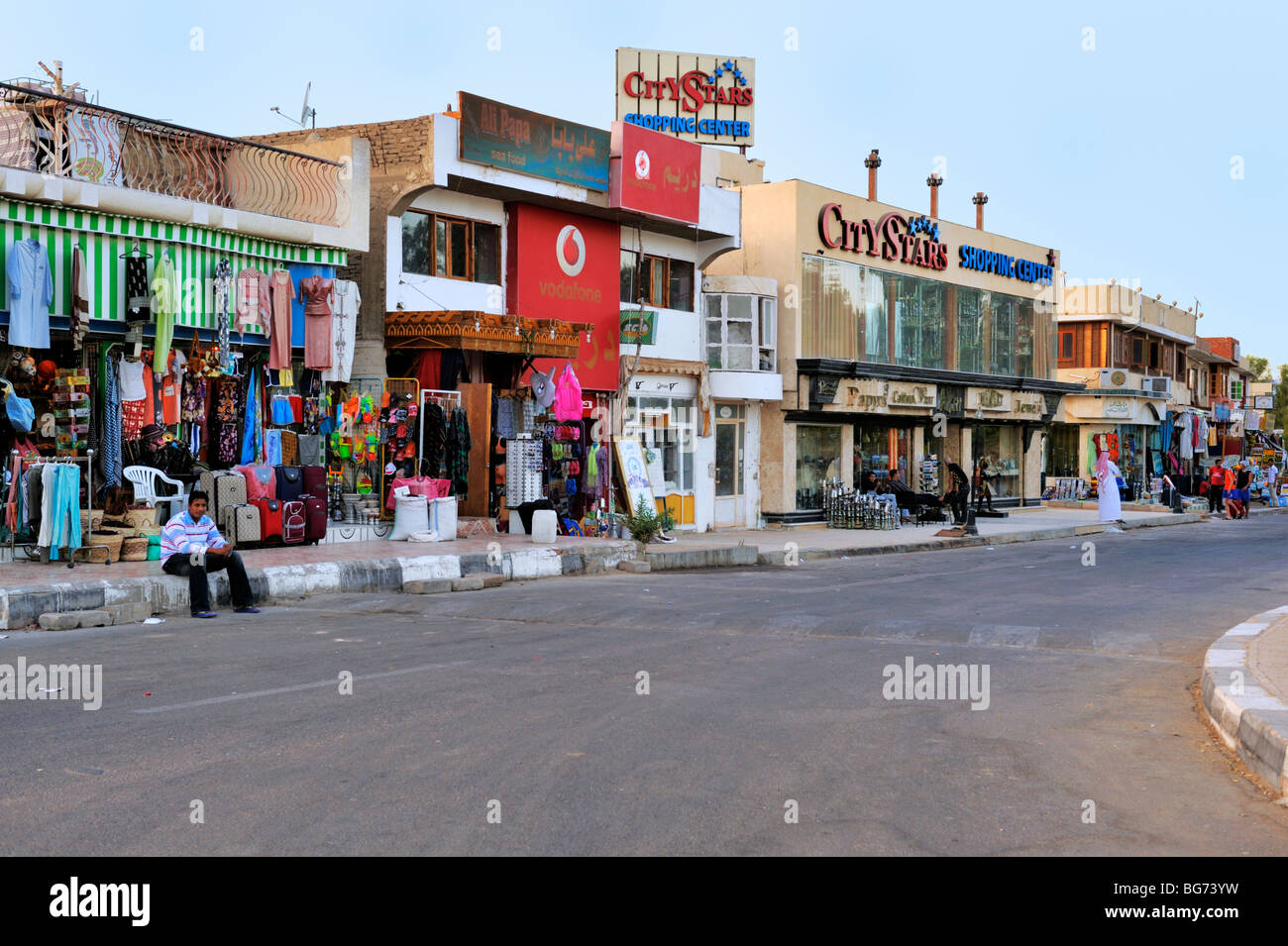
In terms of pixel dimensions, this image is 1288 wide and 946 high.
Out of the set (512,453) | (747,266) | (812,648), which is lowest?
(812,648)

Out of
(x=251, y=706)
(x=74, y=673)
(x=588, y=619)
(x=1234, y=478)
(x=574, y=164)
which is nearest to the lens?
(x=251, y=706)

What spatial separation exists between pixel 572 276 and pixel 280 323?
7.63 m

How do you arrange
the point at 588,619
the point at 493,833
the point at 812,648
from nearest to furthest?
the point at 493,833, the point at 812,648, the point at 588,619

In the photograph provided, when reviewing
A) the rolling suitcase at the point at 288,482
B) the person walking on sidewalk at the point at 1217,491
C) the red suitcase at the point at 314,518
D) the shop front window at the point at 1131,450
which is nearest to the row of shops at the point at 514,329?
the rolling suitcase at the point at 288,482

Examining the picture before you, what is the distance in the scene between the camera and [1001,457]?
43188 mm

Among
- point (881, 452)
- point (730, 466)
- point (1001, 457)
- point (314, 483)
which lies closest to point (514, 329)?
point (314, 483)

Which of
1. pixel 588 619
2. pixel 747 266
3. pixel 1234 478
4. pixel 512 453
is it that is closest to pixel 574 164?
pixel 512 453

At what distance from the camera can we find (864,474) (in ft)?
115

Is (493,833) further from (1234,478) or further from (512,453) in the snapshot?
(1234,478)

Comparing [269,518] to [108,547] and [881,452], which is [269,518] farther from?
[881,452]

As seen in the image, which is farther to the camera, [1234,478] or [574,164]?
[1234,478]

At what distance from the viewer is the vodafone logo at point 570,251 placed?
25.6 meters

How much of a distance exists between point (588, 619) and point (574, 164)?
13190 millimetres

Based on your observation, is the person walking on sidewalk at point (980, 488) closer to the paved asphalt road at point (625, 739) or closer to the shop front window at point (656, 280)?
the shop front window at point (656, 280)
